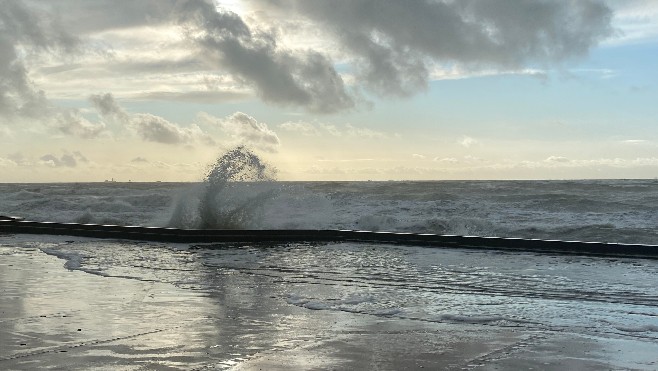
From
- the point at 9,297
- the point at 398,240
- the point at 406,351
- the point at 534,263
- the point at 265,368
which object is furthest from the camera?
the point at 398,240

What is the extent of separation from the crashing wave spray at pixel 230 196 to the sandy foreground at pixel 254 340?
565 inches

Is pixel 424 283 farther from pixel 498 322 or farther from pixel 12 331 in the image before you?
pixel 12 331

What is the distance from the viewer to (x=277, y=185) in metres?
22.6

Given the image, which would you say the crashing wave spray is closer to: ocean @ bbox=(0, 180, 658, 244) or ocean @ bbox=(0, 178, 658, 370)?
ocean @ bbox=(0, 180, 658, 244)

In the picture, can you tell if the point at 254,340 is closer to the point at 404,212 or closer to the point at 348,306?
the point at 348,306

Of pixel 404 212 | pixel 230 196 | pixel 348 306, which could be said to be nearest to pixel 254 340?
pixel 348 306

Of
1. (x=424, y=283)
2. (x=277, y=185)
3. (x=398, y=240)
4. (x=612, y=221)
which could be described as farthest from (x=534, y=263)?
(x=612, y=221)

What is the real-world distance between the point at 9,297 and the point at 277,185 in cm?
1595

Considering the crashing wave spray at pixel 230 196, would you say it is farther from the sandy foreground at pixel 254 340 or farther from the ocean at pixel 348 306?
the sandy foreground at pixel 254 340

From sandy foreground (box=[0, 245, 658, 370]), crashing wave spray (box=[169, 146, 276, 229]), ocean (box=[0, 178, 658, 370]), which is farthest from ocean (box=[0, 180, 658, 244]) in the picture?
sandy foreground (box=[0, 245, 658, 370])

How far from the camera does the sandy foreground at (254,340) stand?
13.9ft

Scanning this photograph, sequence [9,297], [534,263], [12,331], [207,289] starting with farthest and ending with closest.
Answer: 1. [534,263]
2. [207,289]
3. [9,297]
4. [12,331]

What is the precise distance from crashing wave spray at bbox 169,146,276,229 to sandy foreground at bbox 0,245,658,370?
565 inches

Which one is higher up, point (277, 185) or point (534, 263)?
point (277, 185)
